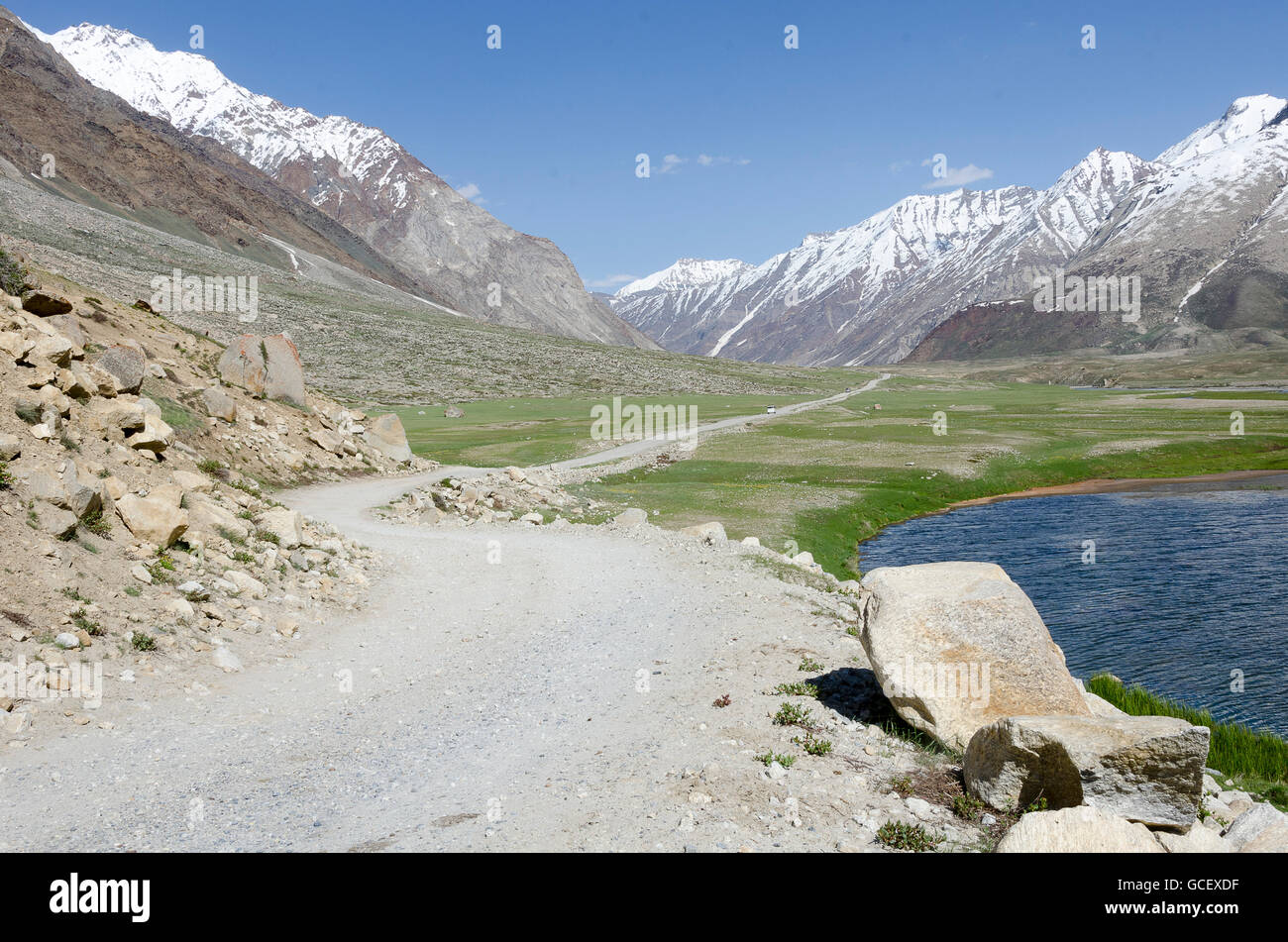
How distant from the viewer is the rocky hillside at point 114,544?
14.5 metres

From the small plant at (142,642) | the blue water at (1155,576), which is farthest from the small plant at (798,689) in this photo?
the blue water at (1155,576)

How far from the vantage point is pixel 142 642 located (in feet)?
50.1

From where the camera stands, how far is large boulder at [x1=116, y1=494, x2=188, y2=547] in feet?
61.1

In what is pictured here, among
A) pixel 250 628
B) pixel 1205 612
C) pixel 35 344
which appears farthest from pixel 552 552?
pixel 1205 612

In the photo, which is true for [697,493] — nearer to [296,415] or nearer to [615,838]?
[296,415]

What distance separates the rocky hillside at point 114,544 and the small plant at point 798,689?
1100 centimetres

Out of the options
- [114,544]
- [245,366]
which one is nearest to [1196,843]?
[114,544]

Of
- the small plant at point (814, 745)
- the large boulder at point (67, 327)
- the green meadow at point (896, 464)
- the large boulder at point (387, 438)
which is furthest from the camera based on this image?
the large boulder at point (387, 438)

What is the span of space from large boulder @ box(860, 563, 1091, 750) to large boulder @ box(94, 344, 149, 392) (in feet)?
85.4

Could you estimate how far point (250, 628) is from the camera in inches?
692

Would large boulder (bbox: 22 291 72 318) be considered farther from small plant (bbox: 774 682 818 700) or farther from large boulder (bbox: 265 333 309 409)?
small plant (bbox: 774 682 818 700)

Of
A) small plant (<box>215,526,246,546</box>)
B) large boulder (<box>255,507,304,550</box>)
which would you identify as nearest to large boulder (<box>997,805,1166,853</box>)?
small plant (<box>215,526,246,546</box>)

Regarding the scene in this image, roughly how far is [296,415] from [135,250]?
17988 centimetres

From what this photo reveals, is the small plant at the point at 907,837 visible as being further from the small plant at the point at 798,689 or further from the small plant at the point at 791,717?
the small plant at the point at 798,689
